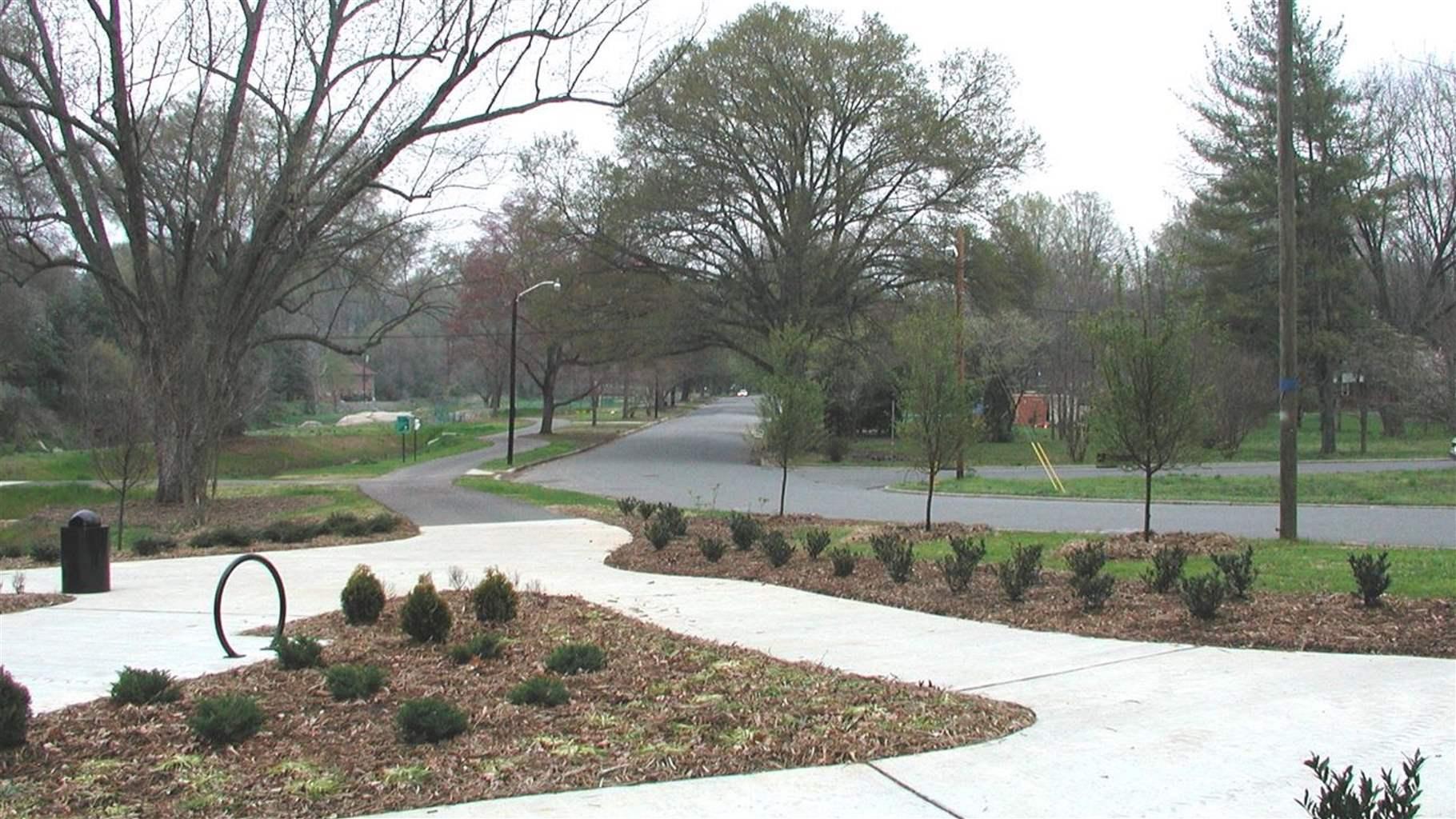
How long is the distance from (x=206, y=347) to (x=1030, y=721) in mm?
22606

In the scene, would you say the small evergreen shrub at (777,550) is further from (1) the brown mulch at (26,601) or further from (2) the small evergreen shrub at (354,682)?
(1) the brown mulch at (26,601)

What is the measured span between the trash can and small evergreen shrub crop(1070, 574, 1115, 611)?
32.4 feet

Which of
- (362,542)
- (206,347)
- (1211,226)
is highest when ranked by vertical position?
(1211,226)

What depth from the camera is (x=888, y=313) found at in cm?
4797

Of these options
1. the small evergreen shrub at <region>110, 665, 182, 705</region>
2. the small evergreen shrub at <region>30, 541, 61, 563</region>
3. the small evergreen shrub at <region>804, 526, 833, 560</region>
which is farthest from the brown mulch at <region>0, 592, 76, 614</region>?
the small evergreen shrub at <region>804, 526, 833, 560</region>

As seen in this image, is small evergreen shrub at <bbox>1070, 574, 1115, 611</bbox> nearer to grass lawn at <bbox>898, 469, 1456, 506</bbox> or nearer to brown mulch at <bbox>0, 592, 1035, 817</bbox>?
brown mulch at <bbox>0, 592, 1035, 817</bbox>

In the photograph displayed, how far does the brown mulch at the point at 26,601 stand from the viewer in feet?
37.0

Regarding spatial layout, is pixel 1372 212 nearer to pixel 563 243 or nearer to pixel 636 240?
pixel 636 240

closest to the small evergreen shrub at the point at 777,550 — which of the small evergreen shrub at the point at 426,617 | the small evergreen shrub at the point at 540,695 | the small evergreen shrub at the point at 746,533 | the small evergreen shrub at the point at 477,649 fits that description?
the small evergreen shrub at the point at 746,533

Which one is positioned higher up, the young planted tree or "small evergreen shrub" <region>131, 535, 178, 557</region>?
the young planted tree

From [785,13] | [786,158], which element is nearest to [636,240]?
[786,158]

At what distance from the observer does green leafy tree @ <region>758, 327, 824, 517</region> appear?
19.1m

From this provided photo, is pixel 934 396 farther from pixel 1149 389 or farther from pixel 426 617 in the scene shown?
pixel 426 617

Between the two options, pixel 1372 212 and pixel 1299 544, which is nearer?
pixel 1299 544
